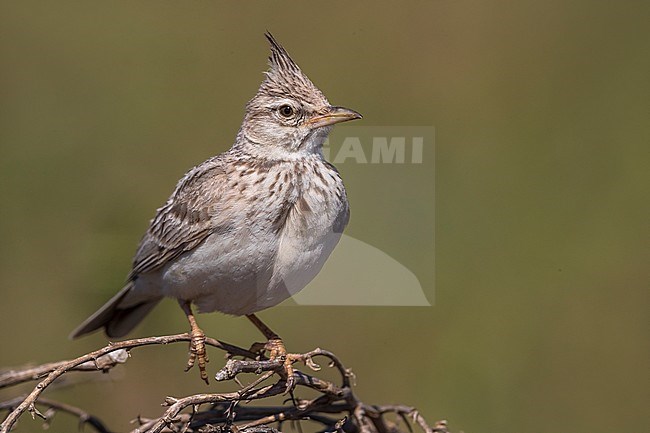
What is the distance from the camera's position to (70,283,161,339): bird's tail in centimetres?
413

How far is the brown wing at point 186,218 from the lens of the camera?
11.3 ft

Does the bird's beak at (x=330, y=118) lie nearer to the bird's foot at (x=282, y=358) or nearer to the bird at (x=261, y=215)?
the bird at (x=261, y=215)

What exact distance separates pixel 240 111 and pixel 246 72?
31 cm

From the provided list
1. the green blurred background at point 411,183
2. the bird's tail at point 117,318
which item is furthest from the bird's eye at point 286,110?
the bird's tail at point 117,318

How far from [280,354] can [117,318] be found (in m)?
1.20

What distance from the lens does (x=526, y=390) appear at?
484cm

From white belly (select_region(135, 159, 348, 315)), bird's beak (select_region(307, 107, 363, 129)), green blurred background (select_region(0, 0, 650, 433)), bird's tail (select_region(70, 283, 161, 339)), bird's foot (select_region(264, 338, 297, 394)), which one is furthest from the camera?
green blurred background (select_region(0, 0, 650, 433))

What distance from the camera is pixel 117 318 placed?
4.23 meters

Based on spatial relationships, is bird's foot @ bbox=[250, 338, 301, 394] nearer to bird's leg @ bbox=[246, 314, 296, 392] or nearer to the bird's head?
bird's leg @ bbox=[246, 314, 296, 392]

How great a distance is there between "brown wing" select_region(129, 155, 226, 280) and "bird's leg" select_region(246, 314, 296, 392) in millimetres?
382

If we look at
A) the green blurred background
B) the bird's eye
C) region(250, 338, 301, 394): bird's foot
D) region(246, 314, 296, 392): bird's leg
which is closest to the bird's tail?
the green blurred background

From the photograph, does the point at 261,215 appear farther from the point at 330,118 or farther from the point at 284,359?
the point at 284,359

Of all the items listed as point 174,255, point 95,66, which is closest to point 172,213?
point 174,255

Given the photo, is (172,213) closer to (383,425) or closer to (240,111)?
(383,425)
